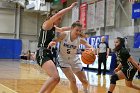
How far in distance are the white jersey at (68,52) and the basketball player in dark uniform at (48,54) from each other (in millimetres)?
572

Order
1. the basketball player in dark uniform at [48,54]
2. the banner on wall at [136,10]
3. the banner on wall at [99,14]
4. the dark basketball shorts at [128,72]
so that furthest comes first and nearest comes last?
1. the banner on wall at [99,14]
2. the banner on wall at [136,10]
3. the dark basketball shorts at [128,72]
4. the basketball player in dark uniform at [48,54]

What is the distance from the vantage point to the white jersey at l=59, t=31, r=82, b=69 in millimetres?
6000

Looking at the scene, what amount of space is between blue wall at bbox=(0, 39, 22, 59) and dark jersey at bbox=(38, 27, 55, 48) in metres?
24.5

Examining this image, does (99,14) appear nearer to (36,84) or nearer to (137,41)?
(137,41)

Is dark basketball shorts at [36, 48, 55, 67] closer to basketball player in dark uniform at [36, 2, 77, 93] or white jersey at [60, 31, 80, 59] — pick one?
basketball player in dark uniform at [36, 2, 77, 93]

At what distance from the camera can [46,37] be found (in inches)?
211

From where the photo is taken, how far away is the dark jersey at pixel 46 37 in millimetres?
5324

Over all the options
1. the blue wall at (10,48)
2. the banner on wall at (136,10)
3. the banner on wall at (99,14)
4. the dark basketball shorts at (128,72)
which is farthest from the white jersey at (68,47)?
the blue wall at (10,48)

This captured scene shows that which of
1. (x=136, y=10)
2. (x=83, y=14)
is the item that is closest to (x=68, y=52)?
(x=136, y=10)

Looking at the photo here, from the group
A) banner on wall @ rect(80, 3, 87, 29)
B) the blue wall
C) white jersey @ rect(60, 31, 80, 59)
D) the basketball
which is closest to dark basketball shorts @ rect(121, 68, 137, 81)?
the basketball

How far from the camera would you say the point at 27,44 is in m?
33.1

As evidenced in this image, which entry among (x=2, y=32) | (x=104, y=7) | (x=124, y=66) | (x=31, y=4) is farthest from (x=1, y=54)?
(x=124, y=66)

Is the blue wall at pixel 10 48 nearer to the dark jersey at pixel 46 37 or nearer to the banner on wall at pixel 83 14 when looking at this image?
the banner on wall at pixel 83 14

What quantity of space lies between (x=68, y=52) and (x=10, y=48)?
24417mm
